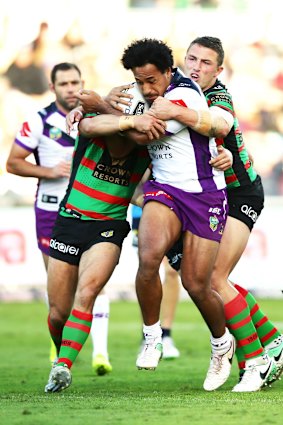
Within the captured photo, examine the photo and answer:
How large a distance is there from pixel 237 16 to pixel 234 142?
13778 mm

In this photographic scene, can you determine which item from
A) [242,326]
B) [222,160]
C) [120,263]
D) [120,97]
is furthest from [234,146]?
[120,263]

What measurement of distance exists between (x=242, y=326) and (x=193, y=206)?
1.13 m

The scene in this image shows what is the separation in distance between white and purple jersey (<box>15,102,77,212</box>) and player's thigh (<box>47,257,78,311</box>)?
2.43 metres

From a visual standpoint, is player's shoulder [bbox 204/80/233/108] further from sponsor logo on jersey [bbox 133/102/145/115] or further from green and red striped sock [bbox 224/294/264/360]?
green and red striped sock [bbox 224/294/264/360]

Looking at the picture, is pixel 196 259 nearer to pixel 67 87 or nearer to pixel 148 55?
pixel 148 55

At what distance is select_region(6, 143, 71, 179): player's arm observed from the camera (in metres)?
10.2

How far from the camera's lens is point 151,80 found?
7.39 metres

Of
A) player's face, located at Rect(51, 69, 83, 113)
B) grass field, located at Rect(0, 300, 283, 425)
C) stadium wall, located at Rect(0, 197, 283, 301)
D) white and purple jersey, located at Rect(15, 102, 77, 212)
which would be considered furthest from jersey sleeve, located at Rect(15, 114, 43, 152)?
stadium wall, located at Rect(0, 197, 283, 301)

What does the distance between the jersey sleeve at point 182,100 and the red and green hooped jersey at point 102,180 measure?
0.50m

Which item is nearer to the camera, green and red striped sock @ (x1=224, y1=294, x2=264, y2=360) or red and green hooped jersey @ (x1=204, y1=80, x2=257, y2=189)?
red and green hooped jersey @ (x1=204, y1=80, x2=257, y2=189)

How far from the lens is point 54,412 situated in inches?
255

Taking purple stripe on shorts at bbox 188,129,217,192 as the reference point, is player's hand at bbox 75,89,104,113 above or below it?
above

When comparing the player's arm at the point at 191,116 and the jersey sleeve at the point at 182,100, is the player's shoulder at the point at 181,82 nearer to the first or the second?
the jersey sleeve at the point at 182,100

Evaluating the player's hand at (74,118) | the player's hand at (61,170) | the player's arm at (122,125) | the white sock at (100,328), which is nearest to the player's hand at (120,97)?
the player's arm at (122,125)
